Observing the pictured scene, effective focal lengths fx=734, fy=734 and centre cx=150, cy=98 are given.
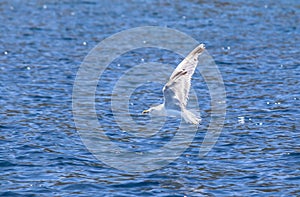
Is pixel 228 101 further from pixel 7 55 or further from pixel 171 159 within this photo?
pixel 7 55

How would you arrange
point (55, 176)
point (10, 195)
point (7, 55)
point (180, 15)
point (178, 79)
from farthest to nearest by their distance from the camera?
point (180, 15), point (7, 55), point (178, 79), point (55, 176), point (10, 195)

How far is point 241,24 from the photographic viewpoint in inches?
1200

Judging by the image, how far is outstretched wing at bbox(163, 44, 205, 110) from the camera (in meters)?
14.3

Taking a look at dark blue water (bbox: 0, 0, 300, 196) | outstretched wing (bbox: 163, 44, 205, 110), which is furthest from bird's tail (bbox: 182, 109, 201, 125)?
dark blue water (bbox: 0, 0, 300, 196)

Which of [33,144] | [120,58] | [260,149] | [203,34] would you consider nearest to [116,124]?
[33,144]

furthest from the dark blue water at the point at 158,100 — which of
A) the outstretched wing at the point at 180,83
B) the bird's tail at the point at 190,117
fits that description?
the outstretched wing at the point at 180,83

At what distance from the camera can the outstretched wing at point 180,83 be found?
564 inches

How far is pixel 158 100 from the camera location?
760 inches

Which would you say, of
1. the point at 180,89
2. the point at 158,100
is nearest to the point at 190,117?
the point at 180,89

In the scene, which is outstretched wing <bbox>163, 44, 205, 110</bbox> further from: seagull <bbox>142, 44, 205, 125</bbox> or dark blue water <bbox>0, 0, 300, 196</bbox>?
dark blue water <bbox>0, 0, 300, 196</bbox>

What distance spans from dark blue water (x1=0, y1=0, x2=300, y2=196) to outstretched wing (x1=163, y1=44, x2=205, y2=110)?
1185mm

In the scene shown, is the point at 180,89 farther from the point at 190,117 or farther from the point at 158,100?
the point at 158,100

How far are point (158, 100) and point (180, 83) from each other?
4925 mm

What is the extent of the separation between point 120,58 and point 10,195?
1295cm
